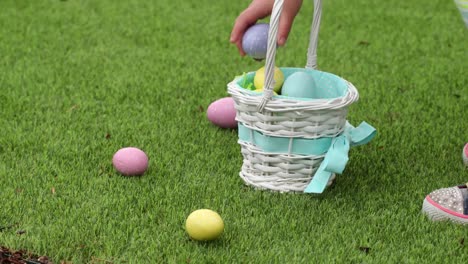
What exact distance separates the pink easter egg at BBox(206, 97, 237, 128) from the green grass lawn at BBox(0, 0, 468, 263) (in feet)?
0.18

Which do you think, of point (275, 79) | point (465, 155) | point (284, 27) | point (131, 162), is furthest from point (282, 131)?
point (465, 155)

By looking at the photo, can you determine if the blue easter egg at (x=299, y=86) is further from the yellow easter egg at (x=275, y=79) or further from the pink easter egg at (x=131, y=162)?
the pink easter egg at (x=131, y=162)

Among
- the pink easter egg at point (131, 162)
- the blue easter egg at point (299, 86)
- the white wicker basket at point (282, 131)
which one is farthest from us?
the pink easter egg at point (131, 162)

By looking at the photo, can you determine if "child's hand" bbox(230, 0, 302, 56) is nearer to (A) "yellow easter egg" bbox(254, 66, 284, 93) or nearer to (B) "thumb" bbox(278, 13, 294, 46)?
(B) "thumb" bbox(278, 13, 294, 46)

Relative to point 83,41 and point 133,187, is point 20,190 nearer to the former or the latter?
point 133,187

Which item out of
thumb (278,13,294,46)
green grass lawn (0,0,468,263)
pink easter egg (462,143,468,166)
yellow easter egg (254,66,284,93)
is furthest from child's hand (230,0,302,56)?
pink easter egg (462,143,468,166)

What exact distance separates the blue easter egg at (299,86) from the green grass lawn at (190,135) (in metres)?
0.38

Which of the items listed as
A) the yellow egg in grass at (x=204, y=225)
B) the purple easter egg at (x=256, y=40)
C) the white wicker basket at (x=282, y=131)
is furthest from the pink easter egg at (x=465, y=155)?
the yellow egg in grass at (x=204, y=225)

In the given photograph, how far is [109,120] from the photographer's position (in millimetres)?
3414

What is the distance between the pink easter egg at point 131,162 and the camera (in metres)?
2.83

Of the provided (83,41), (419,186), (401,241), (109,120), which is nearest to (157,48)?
(83,41)

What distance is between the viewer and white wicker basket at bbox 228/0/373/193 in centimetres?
258

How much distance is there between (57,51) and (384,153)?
222cm

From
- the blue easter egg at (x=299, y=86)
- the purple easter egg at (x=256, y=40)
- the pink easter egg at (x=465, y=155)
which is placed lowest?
the pink easter egg at (x=465, y=155)
